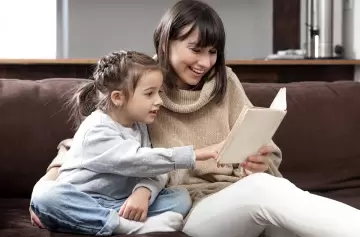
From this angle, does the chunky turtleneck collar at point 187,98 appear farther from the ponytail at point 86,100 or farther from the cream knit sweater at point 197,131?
the ponytail at point 86,100

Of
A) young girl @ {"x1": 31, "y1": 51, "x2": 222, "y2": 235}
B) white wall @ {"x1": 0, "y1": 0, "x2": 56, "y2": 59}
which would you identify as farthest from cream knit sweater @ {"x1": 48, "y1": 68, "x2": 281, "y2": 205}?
white wall @ {"x1": 0, "y1": 0, "x2": 56, "y2": 59}

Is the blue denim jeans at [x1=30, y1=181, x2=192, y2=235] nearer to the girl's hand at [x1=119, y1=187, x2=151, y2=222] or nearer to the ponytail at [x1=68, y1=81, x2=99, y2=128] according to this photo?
the girl's hand at [x1=119, y1=187, x2=151, y2=222]

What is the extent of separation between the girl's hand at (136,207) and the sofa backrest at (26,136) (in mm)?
502

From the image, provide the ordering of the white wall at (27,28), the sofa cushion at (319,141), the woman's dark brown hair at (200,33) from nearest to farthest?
the woman's dark brown hair at (200,33) → the sofa cushion at (319,141) → the white wall at (27,28)

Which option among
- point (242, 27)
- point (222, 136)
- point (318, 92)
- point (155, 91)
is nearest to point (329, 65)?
point (242, 27)

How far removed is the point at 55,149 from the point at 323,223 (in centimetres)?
91

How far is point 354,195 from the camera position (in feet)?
6.84

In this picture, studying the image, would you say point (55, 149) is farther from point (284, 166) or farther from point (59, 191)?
point (284, 166)

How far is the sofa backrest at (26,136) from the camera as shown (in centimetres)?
200

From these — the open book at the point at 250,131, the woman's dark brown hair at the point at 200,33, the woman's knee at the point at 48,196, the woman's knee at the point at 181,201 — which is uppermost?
the woman's dark brown hair at the point at 200,33

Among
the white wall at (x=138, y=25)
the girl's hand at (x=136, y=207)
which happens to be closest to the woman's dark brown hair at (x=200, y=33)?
the girl's hand at (x=136, y=207)

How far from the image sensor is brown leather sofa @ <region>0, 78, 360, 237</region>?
201cm

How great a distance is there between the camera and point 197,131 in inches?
73.0

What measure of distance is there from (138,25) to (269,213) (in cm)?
218
